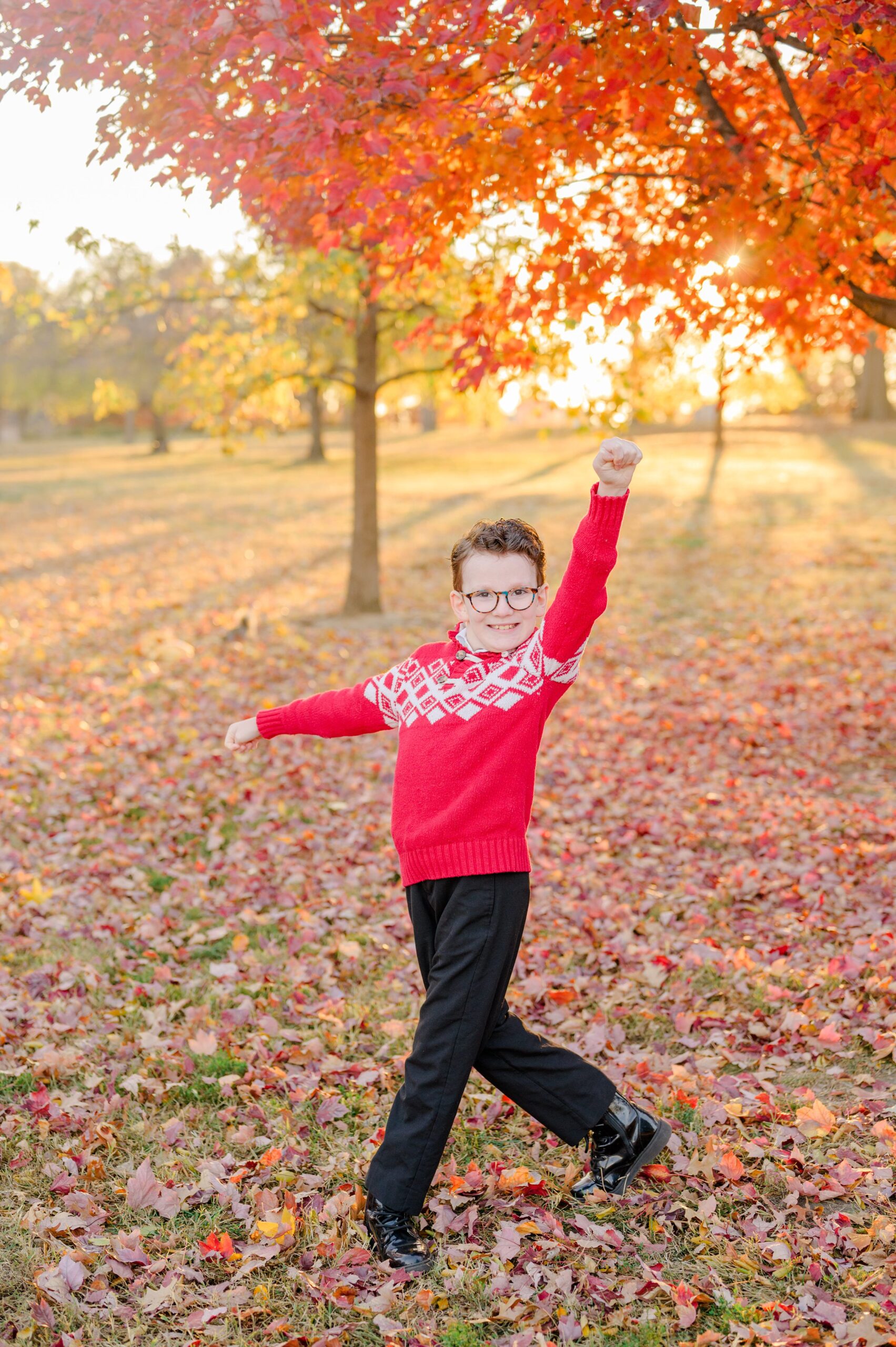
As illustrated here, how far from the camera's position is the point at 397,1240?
333 centimetres

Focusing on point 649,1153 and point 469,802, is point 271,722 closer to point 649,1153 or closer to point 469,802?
point 469,802

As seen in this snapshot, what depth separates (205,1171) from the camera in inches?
148

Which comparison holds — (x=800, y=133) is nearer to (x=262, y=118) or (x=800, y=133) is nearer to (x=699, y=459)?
(x=262, y=118)

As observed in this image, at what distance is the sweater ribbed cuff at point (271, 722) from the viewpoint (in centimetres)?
357

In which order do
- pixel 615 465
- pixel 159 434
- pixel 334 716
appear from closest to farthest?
pixel 615 465, pixel 334 716, pixel 159 434

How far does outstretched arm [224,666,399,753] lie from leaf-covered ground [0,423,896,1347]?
157 centimetres

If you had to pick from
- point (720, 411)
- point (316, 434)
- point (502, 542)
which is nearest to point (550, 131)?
point (502, 542)

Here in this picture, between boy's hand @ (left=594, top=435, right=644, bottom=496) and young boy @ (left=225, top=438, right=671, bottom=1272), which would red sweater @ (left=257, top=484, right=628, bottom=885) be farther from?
boy's hand @ (left=594, top=435, right=644, bottom=496)

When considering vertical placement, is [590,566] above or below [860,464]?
below

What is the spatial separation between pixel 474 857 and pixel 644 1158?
4.17 ft

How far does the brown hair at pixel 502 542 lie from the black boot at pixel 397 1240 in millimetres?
1975

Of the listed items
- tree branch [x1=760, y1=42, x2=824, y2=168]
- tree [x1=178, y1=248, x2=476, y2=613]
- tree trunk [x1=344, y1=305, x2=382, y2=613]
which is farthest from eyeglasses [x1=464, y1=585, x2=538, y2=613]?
tree trunk [x1=344, y1=305, x2=382, y2=613]

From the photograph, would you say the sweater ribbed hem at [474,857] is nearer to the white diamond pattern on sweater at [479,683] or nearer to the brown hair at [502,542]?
the white diamond pattern on sweater at [479,683]

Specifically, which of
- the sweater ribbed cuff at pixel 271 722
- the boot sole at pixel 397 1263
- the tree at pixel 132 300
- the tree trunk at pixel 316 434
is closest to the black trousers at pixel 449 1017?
the boot sole at pixel 397 1263
